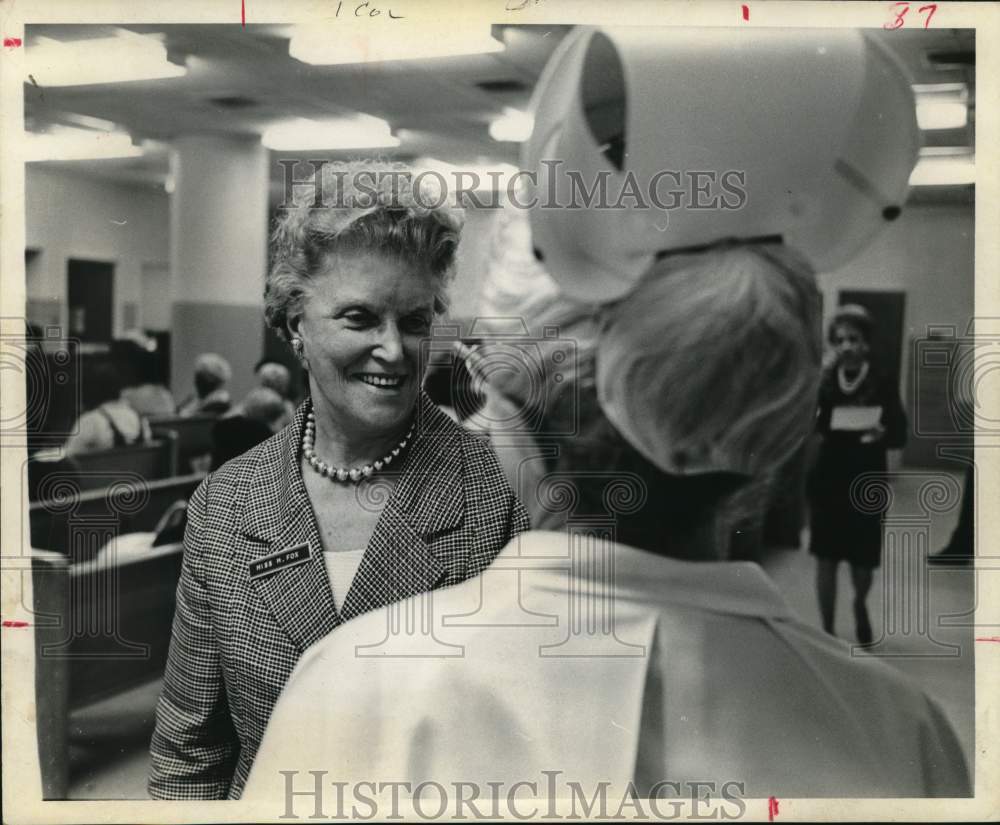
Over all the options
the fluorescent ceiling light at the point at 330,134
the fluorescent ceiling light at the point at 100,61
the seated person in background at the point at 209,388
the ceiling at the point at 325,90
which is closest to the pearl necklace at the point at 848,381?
the ceiling at the point at 325,90

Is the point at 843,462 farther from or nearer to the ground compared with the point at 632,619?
farther from the ground

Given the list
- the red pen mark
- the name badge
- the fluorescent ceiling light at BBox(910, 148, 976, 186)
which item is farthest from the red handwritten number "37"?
the name badge

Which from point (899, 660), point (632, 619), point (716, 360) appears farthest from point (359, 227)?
point (899, 660)

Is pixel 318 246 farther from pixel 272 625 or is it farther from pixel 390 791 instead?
pixel 390 791

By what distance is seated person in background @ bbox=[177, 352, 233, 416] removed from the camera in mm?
2451

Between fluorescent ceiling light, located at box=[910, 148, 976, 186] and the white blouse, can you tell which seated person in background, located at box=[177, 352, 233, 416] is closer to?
the white blouse

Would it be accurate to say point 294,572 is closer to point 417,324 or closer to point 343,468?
point 343,468

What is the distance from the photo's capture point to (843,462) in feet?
8.14

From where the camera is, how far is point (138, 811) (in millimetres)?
2555

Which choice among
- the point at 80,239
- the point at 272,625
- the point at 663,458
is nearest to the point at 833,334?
the point at 663,458

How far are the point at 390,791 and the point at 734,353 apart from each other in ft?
4.55

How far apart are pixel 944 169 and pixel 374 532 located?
1.67 metres

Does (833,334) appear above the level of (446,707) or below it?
above

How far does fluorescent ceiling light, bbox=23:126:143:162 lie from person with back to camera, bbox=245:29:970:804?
101cm
